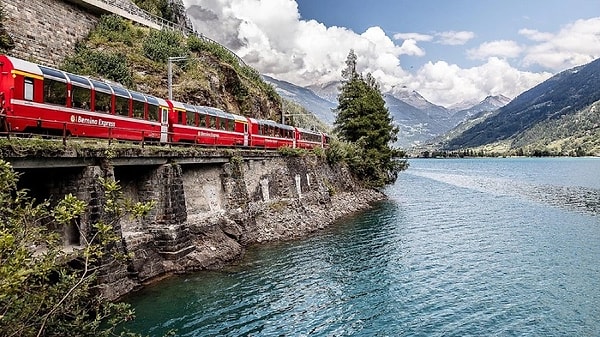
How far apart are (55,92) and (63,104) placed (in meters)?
0.69

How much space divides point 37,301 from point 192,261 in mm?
15374

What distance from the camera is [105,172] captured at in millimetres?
19078

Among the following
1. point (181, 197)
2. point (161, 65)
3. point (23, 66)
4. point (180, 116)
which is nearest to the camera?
point (23, 66)

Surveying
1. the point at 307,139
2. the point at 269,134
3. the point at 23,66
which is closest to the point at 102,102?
the point at 23,66

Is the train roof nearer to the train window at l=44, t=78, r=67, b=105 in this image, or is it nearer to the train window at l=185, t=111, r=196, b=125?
the train window at l=44, t=78, r=67, b=105

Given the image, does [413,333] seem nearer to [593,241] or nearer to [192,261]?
[192,261]

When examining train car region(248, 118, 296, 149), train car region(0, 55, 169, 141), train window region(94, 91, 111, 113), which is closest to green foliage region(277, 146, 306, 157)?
train car region(248, 118, 296, 149)

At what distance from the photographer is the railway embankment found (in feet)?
59.7

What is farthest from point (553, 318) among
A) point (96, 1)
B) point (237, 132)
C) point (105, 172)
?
point (96, 1)

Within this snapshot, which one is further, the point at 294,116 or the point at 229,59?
the point at 294,116

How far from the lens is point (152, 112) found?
2806 cm

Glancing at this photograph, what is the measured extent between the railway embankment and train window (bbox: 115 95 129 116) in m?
3.66

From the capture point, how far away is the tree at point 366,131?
193 feet

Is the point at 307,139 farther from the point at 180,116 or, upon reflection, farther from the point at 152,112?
the point at 152,112
